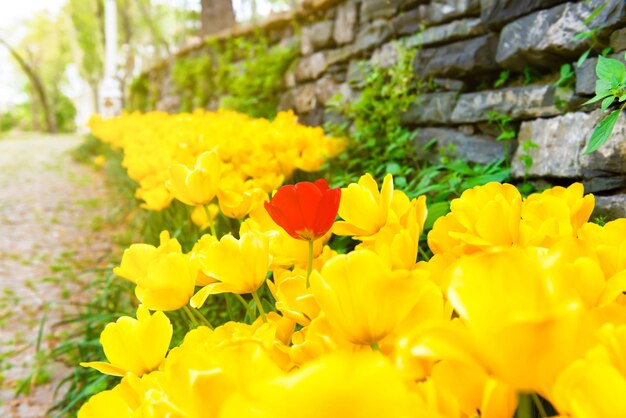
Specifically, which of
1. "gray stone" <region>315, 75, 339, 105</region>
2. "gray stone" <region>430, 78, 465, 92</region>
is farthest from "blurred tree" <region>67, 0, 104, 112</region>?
"gray stone" <region>430, 78, 465, 92</region>

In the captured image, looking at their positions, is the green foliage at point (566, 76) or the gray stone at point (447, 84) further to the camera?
the gray stone at point (447, 84)

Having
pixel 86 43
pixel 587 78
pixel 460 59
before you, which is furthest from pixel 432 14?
pixel 86 43

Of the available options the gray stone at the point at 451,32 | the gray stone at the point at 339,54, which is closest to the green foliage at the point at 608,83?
the gray stone at the point at 451,32

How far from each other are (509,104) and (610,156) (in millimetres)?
668

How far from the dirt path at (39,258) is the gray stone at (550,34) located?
8.26ft

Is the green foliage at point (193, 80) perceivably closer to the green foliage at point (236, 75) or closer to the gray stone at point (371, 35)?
the green foliage at point (236, 75)

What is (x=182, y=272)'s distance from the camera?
77cm

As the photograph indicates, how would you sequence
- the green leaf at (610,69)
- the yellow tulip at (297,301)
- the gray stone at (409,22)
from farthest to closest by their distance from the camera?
the gray stone at (409,22), the green leaf at (610,69), the yellow tulip at (297,301)

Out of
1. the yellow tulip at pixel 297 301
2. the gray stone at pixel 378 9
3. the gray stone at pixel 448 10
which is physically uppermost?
the gray stone at pixel 378 9

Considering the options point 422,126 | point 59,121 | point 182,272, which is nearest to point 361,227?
point 182,272

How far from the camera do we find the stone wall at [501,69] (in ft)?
6.04

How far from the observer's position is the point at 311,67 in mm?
4258

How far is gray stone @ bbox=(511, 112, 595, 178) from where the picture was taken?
188 cm

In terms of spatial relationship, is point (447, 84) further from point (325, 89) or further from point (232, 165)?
point (325, 89)
